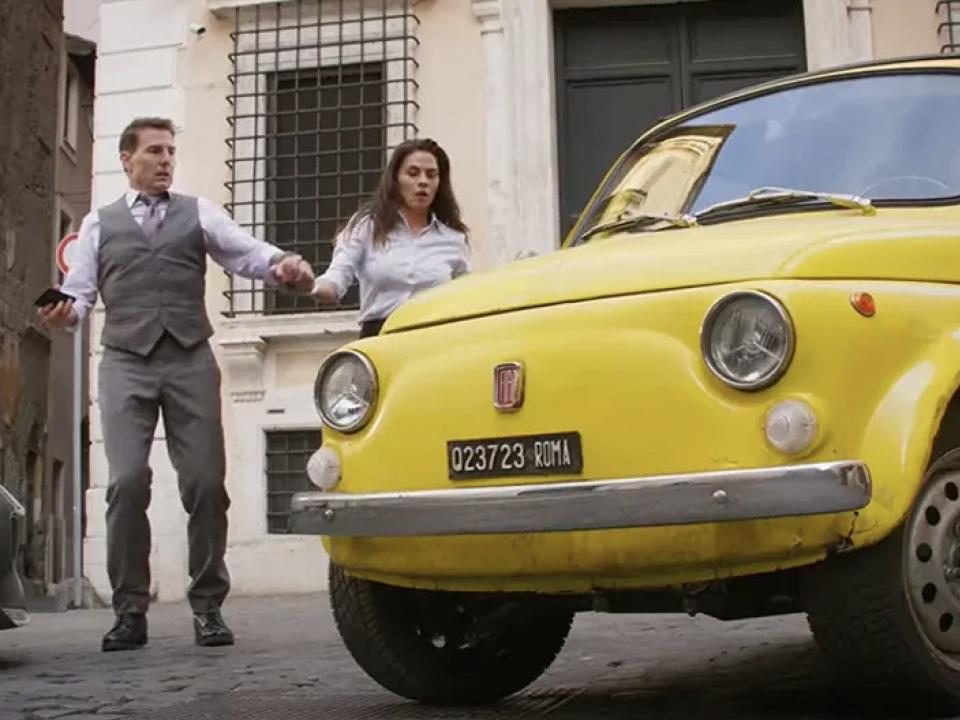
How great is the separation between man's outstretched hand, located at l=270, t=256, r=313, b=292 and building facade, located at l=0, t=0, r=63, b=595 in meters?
15.7

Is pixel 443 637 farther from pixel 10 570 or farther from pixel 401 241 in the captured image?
pixel 10 570

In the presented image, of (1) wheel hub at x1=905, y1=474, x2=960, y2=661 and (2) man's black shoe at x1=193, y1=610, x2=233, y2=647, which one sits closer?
(1) wheel hub at x1=905, y1=474, x2=960, y2=661

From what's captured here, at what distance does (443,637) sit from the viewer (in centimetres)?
404

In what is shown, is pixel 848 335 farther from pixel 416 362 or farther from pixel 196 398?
pixel 196 398

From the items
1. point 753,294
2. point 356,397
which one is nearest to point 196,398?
point 356,397

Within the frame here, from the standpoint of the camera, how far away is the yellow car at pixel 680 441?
3.04 meters

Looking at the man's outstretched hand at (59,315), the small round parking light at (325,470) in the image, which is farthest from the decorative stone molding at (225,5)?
the small round parking light at (325,470)

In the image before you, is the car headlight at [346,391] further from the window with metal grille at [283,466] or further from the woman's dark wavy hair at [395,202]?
the window with metal grille at [283,466]

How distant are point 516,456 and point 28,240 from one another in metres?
21.2

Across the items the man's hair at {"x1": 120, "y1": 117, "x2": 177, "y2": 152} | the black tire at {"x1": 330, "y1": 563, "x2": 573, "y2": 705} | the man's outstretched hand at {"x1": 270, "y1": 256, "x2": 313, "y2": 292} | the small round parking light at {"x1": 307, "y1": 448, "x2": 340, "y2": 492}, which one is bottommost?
the black tire at {"x1": 330, "y1": 563, "x2": 573, "y2": 705}

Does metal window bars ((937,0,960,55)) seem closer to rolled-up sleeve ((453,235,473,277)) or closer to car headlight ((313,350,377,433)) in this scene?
rolled-up sleeve ((453,235,473,277))

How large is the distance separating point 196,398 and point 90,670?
1233 millimetres

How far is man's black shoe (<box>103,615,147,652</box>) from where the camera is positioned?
5828 millimetres

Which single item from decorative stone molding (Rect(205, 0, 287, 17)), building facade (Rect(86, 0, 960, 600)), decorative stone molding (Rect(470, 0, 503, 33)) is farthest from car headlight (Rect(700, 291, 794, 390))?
decorative stone molding (Rect(205, 0, 287, 17))
